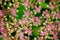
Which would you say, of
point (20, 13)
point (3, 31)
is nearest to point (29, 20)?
point (20, 13)

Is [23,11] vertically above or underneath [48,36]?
above

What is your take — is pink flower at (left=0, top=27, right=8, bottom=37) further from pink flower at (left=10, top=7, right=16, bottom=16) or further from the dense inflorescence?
pink flower at (left=10, top=7, right=16, bottom=16)

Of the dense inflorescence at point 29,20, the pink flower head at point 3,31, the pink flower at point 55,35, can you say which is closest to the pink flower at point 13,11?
the dense inflorescence at point 29,20

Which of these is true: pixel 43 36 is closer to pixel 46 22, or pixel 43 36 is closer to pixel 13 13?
pixel 46 22

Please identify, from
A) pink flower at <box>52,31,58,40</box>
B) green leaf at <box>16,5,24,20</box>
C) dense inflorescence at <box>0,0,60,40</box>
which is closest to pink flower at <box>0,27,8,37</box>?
dense inflorescence at <box>0,0,60,40</box>

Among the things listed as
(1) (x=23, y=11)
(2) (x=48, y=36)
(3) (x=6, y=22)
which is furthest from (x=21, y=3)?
(2) (x=48, y=36)

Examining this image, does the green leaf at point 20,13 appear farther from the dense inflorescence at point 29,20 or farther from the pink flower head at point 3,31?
the pink flower head at point 3,31

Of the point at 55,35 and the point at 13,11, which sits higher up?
the point at 13,11

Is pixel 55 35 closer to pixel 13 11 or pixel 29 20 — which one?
pixel 29 20

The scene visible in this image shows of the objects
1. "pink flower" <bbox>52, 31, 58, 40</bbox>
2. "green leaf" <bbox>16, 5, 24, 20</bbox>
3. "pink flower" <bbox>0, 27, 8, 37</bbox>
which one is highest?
"green leaf" <bbox>16, 5, 24, 20</bbox>
